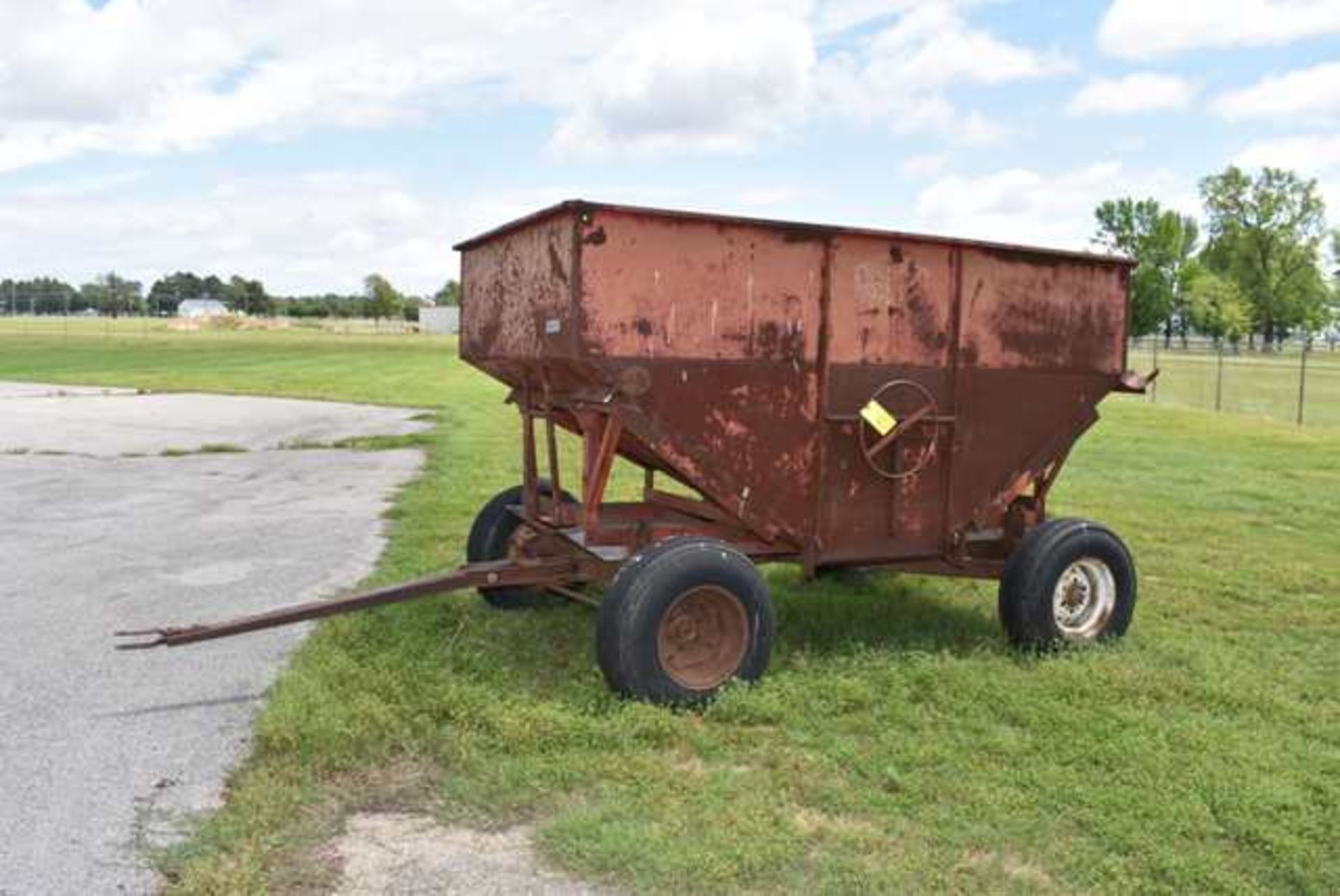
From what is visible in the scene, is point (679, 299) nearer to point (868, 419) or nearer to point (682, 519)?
point (868, 419)

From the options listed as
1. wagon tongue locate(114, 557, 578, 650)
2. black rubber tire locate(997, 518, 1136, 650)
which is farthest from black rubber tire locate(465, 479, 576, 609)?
black rubber tire locate(997, 518, 1136, 650)

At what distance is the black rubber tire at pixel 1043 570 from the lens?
18.2ft

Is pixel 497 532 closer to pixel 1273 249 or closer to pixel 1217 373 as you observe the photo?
pixel 1217 373

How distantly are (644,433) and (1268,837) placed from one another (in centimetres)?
270

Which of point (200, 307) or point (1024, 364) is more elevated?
point (200, 307)

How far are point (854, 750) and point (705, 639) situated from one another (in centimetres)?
89

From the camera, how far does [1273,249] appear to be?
88.9 metres

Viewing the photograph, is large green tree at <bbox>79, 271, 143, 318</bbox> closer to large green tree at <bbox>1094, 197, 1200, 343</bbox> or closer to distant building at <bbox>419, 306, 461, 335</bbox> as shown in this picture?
distant building at <bbox>419, 306, 461, 335</bbox>

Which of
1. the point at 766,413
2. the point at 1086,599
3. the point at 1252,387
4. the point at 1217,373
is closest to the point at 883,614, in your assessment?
the point at 1086,599

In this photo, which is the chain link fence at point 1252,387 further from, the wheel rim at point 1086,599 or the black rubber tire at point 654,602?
the black rubber tire at point 654,602

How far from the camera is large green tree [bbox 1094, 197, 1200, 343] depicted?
8225 cm

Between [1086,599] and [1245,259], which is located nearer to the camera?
[1086,599]

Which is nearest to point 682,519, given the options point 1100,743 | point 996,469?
point 996,469

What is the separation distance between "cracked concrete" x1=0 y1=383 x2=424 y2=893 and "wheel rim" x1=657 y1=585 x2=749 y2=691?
174cm
